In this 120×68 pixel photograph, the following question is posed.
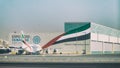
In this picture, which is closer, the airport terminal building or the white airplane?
the airport terminal building

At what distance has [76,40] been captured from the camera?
3981 cm

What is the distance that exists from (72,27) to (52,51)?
528 cm

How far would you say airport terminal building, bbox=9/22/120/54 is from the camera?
111 feet

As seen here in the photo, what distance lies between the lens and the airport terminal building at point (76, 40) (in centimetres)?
3379

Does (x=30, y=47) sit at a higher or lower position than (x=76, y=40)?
lower

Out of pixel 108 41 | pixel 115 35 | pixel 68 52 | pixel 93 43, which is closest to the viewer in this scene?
pixel 115 35

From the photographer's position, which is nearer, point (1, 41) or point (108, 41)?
point (108, 41)

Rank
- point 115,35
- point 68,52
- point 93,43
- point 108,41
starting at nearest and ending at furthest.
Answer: point 115,35
point 108,41
point 93,43
point 68,52

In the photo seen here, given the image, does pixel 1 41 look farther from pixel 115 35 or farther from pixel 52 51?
pixel 115 35

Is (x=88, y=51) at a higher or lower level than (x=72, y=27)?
lower

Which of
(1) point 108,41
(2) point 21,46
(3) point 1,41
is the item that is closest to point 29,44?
(2) point 21,46

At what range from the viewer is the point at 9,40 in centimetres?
4234

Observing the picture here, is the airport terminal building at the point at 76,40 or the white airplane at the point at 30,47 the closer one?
the airport terminal building at the point at 76,40

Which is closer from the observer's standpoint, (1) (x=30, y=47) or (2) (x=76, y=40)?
(2) (x=76, y=40)
